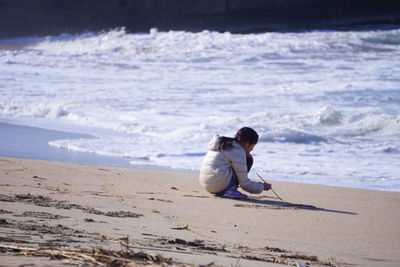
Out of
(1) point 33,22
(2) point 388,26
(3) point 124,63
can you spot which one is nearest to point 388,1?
(2) point 388,26

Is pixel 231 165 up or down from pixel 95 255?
up

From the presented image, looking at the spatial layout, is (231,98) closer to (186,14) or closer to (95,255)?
(95,255)

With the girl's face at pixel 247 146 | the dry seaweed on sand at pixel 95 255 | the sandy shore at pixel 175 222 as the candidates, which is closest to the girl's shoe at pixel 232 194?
the sandy shore at pixel 175 222

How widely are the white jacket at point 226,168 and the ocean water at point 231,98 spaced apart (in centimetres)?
179

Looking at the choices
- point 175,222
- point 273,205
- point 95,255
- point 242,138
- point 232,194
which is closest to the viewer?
point 95,255

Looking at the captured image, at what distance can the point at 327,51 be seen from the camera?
71.0 feet

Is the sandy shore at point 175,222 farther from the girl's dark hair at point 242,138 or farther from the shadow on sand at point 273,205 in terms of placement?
the girl's dark hair at point 242,138

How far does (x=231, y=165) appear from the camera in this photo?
5883 mm

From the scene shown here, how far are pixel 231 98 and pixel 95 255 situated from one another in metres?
12.0

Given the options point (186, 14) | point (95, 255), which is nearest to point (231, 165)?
point (95, 255)

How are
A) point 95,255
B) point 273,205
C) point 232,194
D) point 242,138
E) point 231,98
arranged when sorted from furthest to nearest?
1. point 231,98
2. point 232,194
3. point 242,138
4. point 273,205
5. point 95,255

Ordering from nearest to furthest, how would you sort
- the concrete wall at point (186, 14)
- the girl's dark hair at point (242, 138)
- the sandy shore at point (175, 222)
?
the sandy shore at point (175, 222), the girl's dark hair at point (242, 138), the concrete wall at point (186, 14)

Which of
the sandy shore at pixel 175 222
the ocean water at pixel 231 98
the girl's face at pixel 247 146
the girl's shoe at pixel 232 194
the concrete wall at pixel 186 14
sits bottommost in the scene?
the sandy shore at pixel 175 222

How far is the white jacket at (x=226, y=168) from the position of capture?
5.80 m
